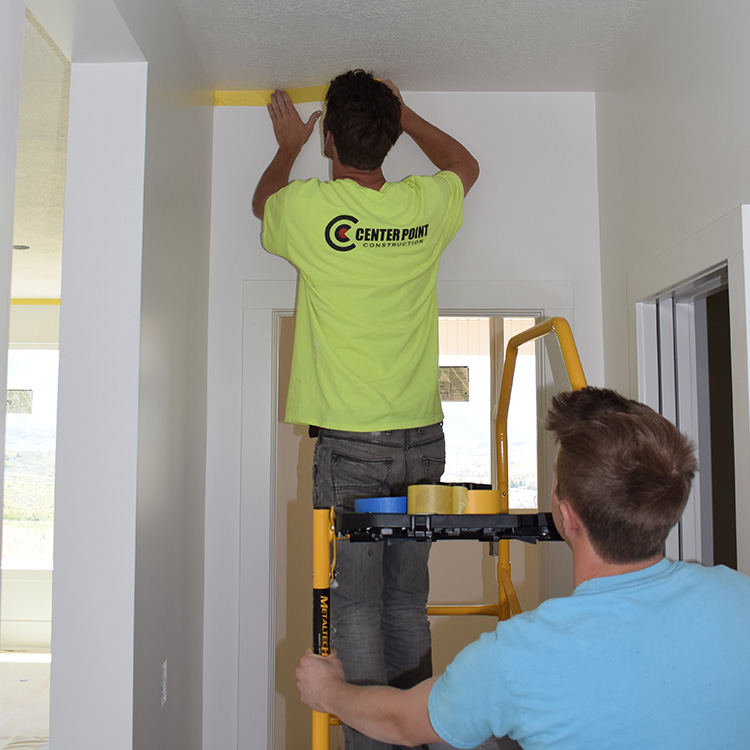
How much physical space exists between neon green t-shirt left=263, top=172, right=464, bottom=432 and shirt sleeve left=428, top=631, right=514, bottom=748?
90cm

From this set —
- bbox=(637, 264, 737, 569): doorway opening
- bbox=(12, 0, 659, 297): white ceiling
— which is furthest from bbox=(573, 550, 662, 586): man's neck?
bbox=(12, 0, 659, 297): white ceiling

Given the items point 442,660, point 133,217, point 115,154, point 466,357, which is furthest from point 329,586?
point 466,357

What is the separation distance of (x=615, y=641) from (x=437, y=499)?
1.81ft

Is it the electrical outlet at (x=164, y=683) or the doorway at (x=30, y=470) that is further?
the doorway at (x=30, y=470)

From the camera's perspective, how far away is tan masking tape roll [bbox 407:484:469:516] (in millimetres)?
1550

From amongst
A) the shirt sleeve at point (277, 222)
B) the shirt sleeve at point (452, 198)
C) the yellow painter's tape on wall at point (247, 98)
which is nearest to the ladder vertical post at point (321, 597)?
the shirt sleeve at point (277, 222)

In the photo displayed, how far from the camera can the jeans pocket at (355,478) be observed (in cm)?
191

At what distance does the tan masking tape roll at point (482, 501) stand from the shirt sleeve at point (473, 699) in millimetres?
509

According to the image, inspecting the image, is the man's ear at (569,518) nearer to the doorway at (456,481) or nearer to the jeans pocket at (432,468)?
the jeans pocket at (432,468)

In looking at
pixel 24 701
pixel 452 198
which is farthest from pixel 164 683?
pixel 24 701

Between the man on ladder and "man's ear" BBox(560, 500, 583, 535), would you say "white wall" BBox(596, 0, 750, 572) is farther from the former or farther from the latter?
"man's ear" BBox(560, 500, 583, 535)

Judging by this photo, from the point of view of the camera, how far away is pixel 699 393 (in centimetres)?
249

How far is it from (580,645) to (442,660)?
393cm

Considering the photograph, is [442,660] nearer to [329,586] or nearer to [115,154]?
[329,586]
